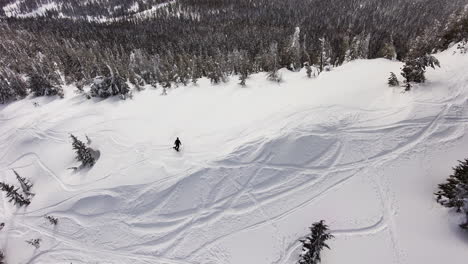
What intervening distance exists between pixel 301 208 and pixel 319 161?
10.5ft

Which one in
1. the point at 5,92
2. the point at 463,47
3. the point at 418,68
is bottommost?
the point at 5,92

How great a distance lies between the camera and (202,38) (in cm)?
7256

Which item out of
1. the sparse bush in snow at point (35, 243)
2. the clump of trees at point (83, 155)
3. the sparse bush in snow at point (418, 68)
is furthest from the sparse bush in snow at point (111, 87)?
the sparse bush in snow at point (418, 68)

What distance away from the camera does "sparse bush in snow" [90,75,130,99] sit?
2544 cm

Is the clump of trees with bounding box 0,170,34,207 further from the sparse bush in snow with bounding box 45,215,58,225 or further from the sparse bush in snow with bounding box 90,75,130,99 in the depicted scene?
the sparse bush in snow with bounding box 90,75,130,99

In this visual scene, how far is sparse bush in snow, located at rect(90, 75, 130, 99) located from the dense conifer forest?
0.15 meters

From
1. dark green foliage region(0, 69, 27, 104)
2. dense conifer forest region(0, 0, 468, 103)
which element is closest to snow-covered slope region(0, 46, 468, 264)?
dense conifer forest region(0, 0, 468, 103)

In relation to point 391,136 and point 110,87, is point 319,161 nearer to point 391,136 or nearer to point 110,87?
point 391,136

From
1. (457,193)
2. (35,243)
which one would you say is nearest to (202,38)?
(35,243)

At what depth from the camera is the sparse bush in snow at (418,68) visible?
15938 mm

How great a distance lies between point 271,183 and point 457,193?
844 centimetres

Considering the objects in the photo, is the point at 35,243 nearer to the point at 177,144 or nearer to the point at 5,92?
the point at 177,144

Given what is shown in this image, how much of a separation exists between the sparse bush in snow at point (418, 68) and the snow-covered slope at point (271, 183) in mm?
663

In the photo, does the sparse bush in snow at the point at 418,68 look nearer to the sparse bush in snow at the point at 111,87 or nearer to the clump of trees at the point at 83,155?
the clump of trees at the point at 83,155
